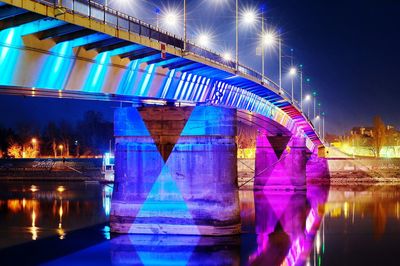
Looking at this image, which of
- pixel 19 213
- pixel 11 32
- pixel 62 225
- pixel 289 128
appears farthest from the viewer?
pixel 289 128

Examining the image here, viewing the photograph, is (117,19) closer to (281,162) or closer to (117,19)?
(117,19)

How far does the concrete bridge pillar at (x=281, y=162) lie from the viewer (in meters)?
68.8

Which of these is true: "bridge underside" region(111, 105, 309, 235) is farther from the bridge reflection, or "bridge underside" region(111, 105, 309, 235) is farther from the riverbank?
the riverbank

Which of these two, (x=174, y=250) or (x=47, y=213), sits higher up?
(x=174, y=250)

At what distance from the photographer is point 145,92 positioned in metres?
28.9

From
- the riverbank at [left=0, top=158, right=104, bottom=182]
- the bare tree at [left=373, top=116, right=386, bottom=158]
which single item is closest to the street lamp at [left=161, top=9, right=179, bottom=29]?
the riverbank at [left=0, top=158, right=104, bottom=182]

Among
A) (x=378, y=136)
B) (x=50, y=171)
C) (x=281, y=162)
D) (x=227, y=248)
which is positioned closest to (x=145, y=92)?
(x=227, y=248)

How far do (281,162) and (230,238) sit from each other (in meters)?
40.5

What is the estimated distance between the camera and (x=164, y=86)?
30656 mm

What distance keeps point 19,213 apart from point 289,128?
3169 cm

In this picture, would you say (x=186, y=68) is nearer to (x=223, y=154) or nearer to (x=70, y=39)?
(x=223, y=154)

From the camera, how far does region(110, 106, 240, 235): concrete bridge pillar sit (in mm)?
30688

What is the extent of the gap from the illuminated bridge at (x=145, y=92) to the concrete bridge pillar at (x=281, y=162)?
27409mm

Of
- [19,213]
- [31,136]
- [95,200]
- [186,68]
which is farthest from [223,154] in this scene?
[31,136]
